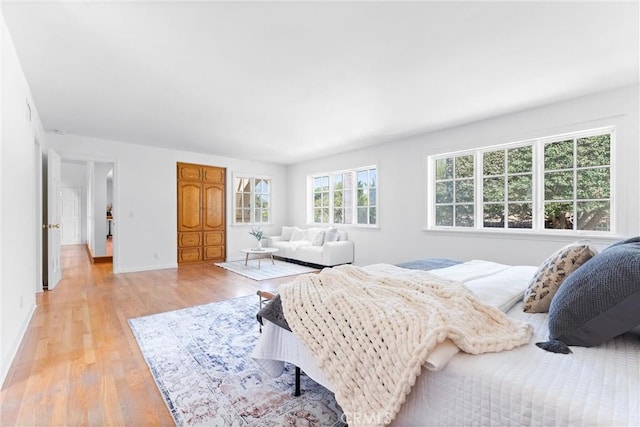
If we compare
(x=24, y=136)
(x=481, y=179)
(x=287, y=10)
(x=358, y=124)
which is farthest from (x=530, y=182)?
(x=24, y=136)

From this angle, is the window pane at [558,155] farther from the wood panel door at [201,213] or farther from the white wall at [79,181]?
the white wall at [79,181]

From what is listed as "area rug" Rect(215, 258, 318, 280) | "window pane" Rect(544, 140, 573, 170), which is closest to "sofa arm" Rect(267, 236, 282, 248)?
"area rug" Rect(215, 258, 318, 280)

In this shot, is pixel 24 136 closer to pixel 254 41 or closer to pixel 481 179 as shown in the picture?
pixel 254 41

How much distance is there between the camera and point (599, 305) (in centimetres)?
103

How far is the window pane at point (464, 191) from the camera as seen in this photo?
14.8 ft

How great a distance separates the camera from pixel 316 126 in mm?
4535

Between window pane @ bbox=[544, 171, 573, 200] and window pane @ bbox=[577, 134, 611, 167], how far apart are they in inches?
7.8

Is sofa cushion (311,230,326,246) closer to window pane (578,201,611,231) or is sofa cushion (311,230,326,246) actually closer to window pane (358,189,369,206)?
window pane (358,189,369,206)

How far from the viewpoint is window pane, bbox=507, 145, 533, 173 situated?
3.92 m

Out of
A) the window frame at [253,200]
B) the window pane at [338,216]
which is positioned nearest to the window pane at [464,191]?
the window pane at [338,216]

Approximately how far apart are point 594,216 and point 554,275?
2845mm

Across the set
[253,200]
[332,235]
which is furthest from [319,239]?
[253,200]

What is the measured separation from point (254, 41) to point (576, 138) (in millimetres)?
3857

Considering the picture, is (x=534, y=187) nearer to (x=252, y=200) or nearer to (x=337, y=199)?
(x=337, y=199)
